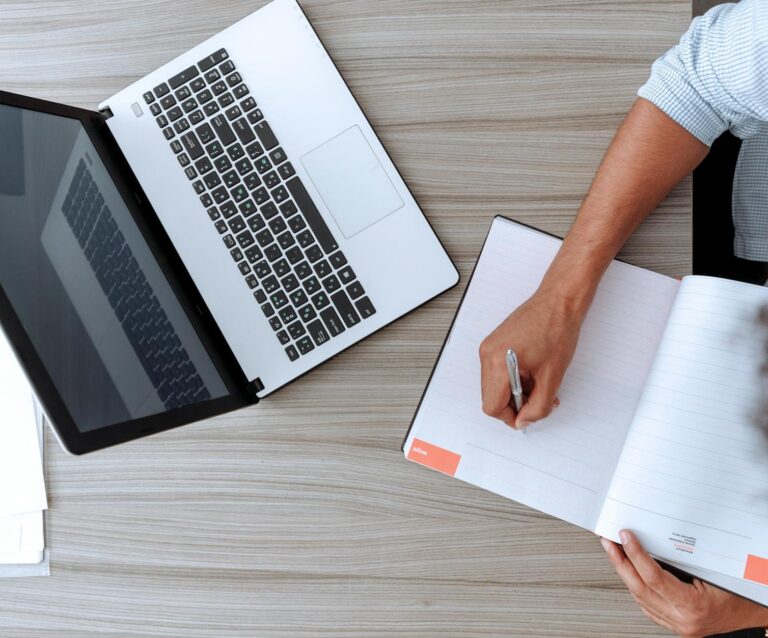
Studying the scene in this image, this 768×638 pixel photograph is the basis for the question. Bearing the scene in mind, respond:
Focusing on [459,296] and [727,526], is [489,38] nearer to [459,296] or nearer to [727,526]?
[459,296]

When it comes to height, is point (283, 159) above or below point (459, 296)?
above

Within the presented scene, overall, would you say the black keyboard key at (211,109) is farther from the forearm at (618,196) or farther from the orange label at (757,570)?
the orange label at (757,570)

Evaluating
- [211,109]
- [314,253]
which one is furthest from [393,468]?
[211,109]

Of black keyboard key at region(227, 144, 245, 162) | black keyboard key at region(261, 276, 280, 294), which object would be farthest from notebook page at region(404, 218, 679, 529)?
black keyboard key at region(227, 144, 245, 162)

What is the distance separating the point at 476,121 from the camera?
788mm

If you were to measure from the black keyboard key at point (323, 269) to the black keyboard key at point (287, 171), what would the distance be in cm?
11

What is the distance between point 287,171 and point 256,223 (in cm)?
7

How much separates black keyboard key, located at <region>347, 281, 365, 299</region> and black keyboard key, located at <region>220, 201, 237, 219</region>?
170 millimetres

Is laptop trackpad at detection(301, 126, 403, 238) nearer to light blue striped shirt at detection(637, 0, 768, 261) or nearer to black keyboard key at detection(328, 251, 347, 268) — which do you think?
black keyboard key at detection(328, 251, 347, 268)

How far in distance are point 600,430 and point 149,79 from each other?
2.23ft

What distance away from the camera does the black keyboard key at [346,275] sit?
0.77 meters

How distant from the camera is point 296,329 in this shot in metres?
0.77

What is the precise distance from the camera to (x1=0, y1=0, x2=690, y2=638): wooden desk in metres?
0.76

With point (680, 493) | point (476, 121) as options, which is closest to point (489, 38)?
point (476, 121)
